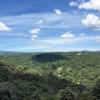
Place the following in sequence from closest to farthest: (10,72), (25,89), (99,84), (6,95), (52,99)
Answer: (52,99), (99,84), (6,95), (25,89), (10,72)

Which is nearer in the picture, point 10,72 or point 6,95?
point 6,95

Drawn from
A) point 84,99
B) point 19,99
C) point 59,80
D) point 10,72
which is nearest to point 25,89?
point 19,99

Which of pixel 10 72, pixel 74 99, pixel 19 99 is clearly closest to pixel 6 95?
pixel 19 99

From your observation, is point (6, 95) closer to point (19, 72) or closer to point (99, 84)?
point (99, 84)

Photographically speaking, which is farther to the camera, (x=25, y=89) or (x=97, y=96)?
(x=25, y=89)

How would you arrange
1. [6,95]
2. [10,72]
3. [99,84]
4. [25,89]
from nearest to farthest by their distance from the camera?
[99,84]
[6,95]
[25,89]
[10,72]

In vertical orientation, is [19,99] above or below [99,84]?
below

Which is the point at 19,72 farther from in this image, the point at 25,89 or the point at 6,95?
the point at 6,95

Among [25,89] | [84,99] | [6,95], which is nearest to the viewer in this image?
[84,99]

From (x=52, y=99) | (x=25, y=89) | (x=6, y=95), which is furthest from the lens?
(x=25, y=89)
